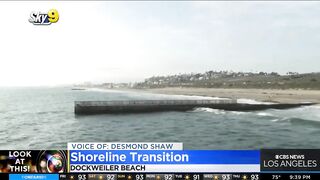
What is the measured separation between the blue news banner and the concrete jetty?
28.3 meters

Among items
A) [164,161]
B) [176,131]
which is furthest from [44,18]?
[176,131]

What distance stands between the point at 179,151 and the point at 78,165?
5.29 ft

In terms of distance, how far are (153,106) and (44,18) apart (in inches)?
1216

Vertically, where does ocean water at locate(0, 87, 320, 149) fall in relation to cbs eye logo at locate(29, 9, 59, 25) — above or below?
below

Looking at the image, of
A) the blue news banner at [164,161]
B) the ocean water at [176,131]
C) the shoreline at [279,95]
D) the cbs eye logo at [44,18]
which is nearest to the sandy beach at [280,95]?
the shoreline at [279,95]

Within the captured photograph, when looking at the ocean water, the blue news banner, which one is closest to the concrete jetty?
the ocean water

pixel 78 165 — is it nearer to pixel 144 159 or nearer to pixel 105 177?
pixel 105 177

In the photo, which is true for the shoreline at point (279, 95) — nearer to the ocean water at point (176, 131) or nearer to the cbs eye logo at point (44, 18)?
the ocean water at point (176, 131)

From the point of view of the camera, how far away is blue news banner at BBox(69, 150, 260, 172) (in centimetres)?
509

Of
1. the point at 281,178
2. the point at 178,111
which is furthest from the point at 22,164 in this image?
the point at 178,111

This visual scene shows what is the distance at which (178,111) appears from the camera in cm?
3606

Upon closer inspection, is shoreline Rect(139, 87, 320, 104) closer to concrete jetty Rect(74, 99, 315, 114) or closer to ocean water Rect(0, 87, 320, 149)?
concrete jetty Rect(74, 99, 315, 114)

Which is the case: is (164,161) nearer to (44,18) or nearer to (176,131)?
(44,18)

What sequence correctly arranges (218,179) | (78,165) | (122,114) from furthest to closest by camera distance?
(122,114)
(78,165)
(218,179)
